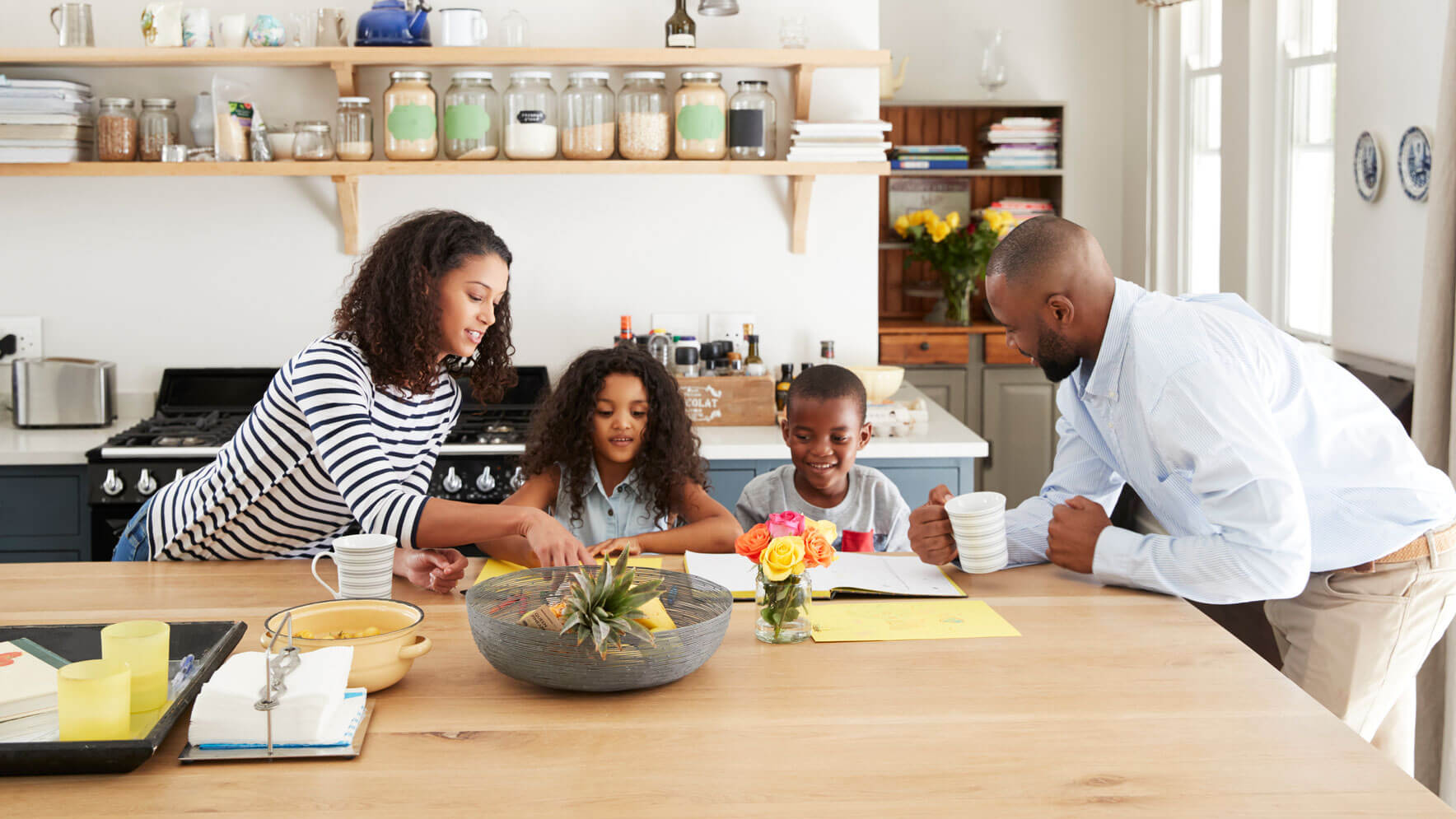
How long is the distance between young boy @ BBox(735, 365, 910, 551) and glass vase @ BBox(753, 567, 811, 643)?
705mm

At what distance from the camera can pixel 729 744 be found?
116 cm

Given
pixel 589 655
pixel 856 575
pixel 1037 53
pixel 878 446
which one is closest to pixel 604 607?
pixel 589 655

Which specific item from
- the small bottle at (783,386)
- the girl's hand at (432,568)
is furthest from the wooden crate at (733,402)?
the girl's hand at (432,568)

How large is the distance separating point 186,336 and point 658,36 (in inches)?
63.5

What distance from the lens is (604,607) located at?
4.20 feet

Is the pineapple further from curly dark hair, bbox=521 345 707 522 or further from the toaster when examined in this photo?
the toaster

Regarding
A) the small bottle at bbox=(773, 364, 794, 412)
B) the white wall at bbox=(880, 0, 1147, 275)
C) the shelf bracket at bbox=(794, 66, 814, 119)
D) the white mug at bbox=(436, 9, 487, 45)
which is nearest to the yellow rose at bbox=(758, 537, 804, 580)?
the small bottle at bbox=(773, 364, 794, 412)

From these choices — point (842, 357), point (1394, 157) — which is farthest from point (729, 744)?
point (1394, 157)

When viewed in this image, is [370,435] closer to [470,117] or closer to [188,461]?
[188,461]

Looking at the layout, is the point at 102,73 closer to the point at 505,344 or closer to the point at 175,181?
the point at 175,181

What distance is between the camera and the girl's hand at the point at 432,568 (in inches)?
66.6

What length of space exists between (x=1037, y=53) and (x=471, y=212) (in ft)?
10.3

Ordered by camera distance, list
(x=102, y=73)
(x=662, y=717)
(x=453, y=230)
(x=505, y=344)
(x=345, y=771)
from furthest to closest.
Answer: (x=102, y=73) → (x=505, y=344) → (x=453, y=230) → (x=662, y=717) → (x=345, y=771)

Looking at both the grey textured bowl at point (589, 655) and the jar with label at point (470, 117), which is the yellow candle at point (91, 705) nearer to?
the grey textured bowl at point (589, 655)
